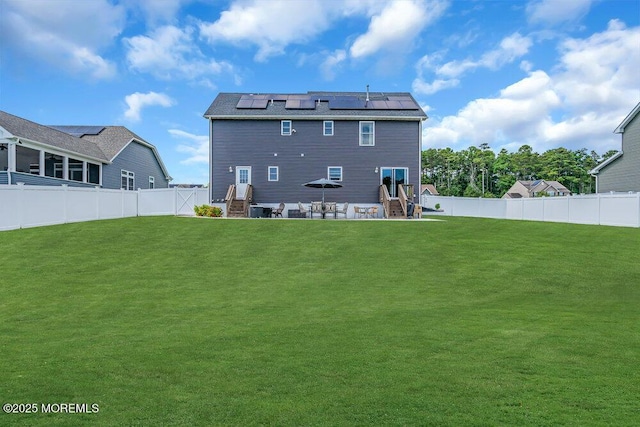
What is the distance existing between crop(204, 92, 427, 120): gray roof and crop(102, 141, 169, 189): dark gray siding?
868 cm

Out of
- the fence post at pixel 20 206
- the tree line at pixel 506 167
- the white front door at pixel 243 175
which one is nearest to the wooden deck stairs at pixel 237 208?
the white front door at pixel 243 175

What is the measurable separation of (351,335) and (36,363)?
410 cm

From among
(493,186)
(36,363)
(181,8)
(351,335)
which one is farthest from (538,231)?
(493,186)

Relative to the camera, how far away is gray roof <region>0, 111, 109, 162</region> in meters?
20.4

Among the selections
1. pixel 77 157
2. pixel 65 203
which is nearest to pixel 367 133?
pixel 65 203

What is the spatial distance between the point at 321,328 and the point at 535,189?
2898 inches

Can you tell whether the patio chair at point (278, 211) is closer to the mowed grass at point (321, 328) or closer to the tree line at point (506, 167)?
the mowed grass at point (321, 328)

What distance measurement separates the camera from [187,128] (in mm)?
27922

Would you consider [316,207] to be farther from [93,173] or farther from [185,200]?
[93,173]

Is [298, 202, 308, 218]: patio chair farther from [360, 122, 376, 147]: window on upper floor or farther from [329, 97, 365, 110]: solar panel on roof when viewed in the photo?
[329, 97, 365, 110]: solar panel on roof

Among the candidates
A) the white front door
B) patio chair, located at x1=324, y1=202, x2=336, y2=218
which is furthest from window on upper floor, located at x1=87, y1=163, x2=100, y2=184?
patio chair, located at x1=324, y1=202, x2=336, y2=218

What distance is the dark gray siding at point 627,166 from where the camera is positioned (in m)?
24.5

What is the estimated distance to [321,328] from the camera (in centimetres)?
670

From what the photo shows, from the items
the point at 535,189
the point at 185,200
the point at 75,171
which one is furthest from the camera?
the point at 535,189
